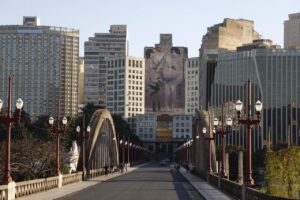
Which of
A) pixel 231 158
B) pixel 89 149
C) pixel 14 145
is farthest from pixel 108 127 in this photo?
pixel 14 145

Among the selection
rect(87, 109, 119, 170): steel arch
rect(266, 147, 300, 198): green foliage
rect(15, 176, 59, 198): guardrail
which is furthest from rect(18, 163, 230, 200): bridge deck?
rect(87, 109, 119, 170): steel arch

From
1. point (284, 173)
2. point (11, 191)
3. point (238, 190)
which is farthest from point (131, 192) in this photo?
point (11, 191)

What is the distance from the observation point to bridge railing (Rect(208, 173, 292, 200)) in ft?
85.8

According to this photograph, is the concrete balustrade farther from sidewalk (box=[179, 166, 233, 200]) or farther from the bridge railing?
the bridge railing

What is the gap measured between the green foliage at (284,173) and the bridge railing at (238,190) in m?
1.91

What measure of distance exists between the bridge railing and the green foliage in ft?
6.26

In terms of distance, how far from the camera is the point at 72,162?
70.4 m

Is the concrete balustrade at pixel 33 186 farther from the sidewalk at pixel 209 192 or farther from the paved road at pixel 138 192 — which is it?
the sidewalk at pixel 209 192

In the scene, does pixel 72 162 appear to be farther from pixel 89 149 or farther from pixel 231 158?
pixel 231 158

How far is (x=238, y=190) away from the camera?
121 feet

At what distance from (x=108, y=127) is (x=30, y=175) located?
5595 centimetres

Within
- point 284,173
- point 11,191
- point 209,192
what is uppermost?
point 284,173

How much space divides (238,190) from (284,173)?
2.61 metres

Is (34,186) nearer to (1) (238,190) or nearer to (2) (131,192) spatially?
(2) (131,192)
